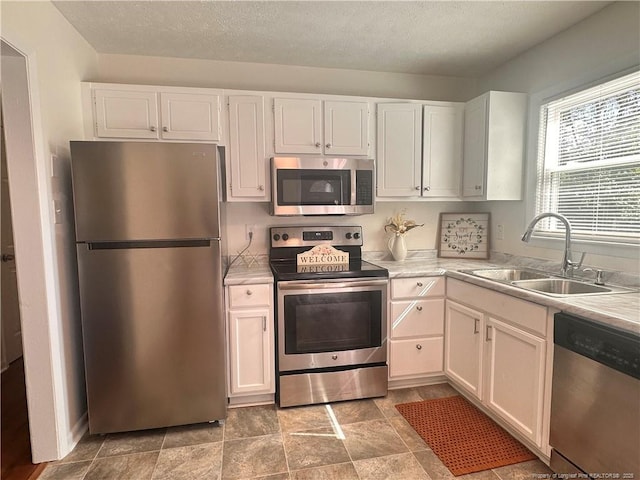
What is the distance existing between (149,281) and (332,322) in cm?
117

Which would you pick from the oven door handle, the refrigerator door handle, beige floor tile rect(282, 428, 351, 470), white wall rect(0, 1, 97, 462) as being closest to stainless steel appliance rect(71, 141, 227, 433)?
the refrigerator door handle

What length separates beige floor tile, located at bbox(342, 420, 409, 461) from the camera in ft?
6.37

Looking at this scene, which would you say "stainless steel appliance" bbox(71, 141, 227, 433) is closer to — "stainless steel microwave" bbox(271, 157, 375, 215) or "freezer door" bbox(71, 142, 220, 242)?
"freezer door" bbox(71, 142, 220, 242)

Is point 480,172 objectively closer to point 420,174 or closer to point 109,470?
point 420,174

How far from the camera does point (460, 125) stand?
2885 mm

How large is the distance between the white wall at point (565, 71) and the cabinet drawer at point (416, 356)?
996mm

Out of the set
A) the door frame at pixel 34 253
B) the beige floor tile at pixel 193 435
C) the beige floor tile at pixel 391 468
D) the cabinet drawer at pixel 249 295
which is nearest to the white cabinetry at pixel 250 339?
the cabinet drawer at pixel 249 295

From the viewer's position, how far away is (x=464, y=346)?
2.39 metres

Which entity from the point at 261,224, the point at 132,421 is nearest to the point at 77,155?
the point at 261,224

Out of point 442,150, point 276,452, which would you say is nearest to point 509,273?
point 442,150

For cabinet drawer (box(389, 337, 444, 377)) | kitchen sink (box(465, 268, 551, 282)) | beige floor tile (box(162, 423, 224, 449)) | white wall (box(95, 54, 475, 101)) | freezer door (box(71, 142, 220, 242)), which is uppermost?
white wall (box(95, 54, 475, 101))

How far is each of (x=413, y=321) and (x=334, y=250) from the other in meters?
0.80

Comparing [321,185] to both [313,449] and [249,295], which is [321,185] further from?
[313,449]

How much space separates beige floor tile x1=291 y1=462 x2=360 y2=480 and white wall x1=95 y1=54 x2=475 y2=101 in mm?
2636
